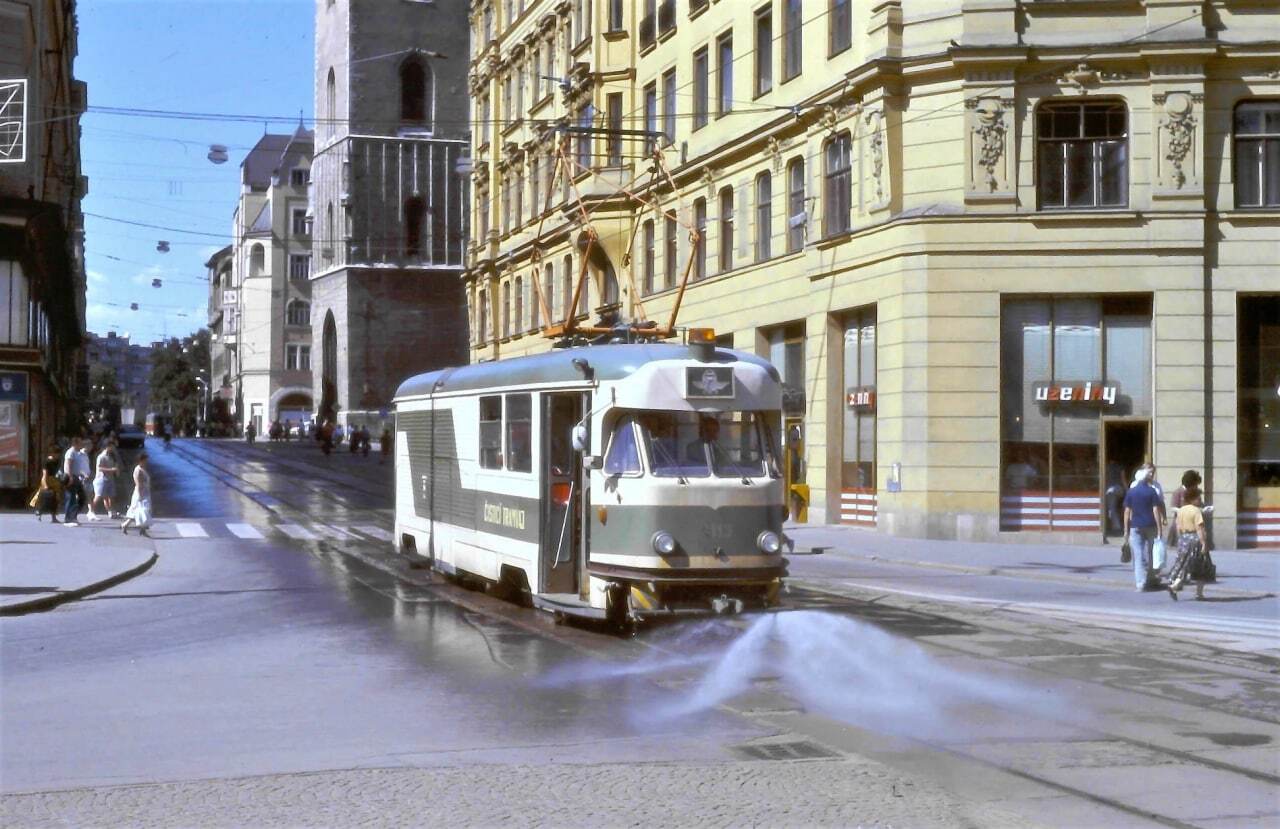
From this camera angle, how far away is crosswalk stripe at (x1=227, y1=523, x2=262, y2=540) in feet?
101

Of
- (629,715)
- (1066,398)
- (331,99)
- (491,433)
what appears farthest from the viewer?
(331,99)

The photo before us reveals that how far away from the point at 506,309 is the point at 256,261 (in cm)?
6973

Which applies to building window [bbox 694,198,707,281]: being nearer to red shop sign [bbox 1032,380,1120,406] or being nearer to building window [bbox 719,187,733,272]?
building window [bbox 719,187,733,272]

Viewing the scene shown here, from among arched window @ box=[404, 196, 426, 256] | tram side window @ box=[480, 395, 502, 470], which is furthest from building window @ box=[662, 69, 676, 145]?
arched window @ box=[404, 196, 426, 256]

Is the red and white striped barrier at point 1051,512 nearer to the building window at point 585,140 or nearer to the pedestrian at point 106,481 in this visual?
the pedestrian at point 106,481

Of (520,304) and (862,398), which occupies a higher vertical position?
(520,304)

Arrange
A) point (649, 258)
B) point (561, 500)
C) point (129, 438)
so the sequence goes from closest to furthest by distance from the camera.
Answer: point (561, 500)
point (649, 258)
point (129, 438)

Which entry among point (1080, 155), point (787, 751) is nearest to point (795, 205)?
point (1080, 155)

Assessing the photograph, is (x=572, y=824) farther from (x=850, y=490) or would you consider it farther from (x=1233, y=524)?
(x=850, y=490)

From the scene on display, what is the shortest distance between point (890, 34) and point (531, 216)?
89.6 ft

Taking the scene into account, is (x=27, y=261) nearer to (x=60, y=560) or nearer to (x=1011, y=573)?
(x=60, y=560)

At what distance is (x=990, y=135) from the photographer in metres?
29.2

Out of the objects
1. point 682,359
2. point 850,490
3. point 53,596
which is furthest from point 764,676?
point 850,490

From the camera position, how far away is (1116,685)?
40.6 feet
